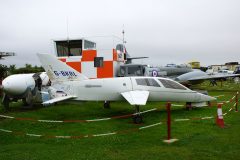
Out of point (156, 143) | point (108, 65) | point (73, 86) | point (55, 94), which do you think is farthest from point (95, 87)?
point (156, 143)

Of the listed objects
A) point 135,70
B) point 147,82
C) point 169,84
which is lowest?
point 169,84

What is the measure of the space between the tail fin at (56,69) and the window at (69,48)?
→ 503 centimetres

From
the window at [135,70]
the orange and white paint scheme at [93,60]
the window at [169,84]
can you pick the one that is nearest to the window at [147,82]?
the window at [169,84]

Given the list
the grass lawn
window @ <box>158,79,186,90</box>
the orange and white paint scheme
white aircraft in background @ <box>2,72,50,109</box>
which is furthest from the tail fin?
window @ <box>158,79,186,90</box>

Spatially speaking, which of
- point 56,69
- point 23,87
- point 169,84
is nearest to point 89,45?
point 23,87

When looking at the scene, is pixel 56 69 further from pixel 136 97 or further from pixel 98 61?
pixel 98 61

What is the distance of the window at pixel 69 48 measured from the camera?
1712 centimetres

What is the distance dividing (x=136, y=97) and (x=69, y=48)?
8.06m

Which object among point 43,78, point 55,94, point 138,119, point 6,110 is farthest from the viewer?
point 43,78

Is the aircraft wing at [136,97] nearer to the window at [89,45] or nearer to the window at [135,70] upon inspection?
the window at [135,70]

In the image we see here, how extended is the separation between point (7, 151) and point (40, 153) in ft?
3.33

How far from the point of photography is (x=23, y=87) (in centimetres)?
1416

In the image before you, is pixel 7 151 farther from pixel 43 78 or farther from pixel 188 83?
pixel 188 83

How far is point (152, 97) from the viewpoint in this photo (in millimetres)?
12578
